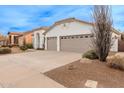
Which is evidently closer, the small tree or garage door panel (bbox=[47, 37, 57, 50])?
the small tree

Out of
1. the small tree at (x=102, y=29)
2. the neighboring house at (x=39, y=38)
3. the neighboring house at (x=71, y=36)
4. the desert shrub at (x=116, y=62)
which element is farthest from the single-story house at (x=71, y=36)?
the desert shrub at (x=116, y=62)

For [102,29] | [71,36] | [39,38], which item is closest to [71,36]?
[71,36]

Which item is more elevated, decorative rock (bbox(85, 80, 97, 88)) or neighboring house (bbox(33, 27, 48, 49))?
neighboring house (bbox(33, 27, 48, 49))

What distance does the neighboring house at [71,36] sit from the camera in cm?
1641

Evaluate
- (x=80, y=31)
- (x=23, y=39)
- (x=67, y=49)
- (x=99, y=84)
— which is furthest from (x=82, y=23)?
(x=23, y=39)

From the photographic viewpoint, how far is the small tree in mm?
9406

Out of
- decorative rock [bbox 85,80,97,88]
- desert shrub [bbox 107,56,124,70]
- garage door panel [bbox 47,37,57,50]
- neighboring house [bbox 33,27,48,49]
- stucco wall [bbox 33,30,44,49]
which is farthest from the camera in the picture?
neighboring house [bbox 33,27,48,49]

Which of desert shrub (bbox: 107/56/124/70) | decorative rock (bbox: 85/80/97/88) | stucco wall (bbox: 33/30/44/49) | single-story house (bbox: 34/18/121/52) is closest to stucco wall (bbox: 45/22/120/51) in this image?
single-story house (bbox: 34/18/121/52)

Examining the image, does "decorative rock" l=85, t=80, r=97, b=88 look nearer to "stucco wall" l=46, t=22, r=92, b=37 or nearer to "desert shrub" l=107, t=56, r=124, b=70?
"desert shrub" l=107, t=56, r=124, b=70

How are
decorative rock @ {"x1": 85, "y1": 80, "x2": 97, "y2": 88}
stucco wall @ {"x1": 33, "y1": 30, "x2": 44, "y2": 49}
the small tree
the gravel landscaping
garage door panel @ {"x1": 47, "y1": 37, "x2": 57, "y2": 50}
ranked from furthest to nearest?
stucco wall @ {"x1": 33, "y1": 30, "x2": 44, "y2": 49}, garage door panel @ {"x1": 47, "y1": 37, "x2": 57, "y2": 50}, the small tree, the gravel landscaping, decorative rock @ {"x1": 85, "y1": 80, "x2": 97, "y2": 88}

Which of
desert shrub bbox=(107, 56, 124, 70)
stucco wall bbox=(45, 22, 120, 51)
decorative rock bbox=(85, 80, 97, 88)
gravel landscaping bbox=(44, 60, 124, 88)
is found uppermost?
stucco wall bbox=(45, 22, 120, 51)

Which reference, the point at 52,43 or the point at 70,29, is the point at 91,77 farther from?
the point at 52,43

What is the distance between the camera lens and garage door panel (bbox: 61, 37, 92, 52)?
16.4 meters
